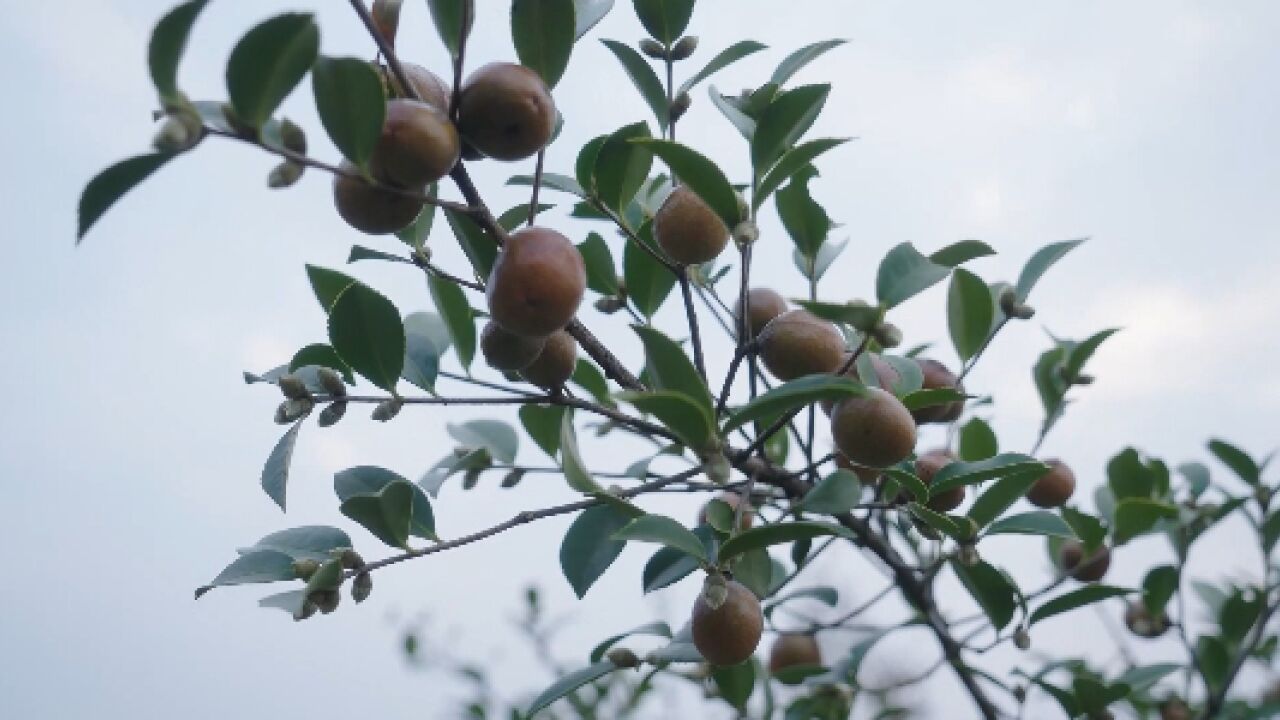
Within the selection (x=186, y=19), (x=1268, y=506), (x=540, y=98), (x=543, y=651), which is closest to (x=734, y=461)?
(x=540, y=98)

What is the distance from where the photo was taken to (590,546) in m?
1.21

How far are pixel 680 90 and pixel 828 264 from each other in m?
0.38

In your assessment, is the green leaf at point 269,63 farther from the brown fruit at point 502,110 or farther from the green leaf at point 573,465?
the green leaf at point 573,465

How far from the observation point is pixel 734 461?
1184 millimetres

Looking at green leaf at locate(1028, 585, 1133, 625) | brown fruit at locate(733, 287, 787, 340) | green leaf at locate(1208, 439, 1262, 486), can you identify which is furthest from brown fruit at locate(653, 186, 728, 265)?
green leaf at locate(1208, 439, 1262, 486)

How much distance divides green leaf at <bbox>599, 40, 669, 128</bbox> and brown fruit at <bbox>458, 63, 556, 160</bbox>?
315 millimetres

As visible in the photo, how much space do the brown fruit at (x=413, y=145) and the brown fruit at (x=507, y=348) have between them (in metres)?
0.21

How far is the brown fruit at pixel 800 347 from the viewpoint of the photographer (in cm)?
113

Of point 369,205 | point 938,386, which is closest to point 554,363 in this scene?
point 369,205

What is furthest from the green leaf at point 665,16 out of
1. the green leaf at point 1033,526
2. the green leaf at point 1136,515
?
the green leaf at point 1136,515

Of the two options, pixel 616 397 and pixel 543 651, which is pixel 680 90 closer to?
pixel 616 397

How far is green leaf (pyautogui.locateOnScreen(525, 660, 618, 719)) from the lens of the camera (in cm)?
132

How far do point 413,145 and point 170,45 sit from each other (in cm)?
19

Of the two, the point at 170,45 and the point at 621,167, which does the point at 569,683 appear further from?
the point at 170,45
